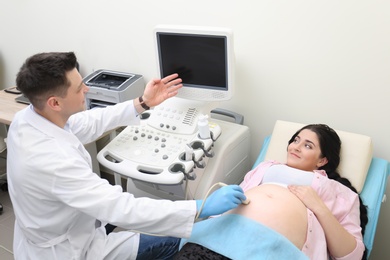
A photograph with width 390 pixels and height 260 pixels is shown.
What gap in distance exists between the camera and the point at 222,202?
132 cm

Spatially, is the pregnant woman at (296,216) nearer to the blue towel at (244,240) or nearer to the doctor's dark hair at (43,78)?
the blue towel at (244,240)

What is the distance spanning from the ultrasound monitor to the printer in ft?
1.42

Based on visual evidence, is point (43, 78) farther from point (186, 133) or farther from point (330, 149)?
point (330, 149)

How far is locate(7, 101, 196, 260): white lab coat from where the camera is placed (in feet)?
4.18

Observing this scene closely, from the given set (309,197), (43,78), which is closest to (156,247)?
(309,197)

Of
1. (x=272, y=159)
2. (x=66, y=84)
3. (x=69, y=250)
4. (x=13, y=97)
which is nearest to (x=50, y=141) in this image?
(x=66, y=84)

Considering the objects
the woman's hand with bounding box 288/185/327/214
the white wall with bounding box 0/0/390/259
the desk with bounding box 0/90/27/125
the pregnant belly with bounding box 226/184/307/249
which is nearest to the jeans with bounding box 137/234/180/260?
the pregnant belly with bounding box 226/184/307/249

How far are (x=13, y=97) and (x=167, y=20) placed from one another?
4.19ft

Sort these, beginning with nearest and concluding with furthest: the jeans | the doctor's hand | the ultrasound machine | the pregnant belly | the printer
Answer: the pregnant belly < the jeans < the ultrasound machine < the doctor's hand < the printer

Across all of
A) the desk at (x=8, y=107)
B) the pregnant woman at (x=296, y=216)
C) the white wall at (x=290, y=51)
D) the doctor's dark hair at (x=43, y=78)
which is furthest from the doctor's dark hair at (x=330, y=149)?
the desk at (x=8, y=107)

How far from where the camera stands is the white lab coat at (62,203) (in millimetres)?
1275

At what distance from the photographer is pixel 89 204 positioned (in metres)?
1.27

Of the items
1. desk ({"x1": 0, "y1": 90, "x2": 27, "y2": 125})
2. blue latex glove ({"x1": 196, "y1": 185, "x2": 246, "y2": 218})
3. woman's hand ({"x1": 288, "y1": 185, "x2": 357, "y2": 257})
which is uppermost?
blue latex glove ({"x1": 196, "y1": 185, "x2": 246, "y2": 218})

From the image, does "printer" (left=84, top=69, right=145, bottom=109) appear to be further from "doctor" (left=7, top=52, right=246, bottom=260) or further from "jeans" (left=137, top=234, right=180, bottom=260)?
"jeans" (left=137, top=234, right=180, bottom=260)
